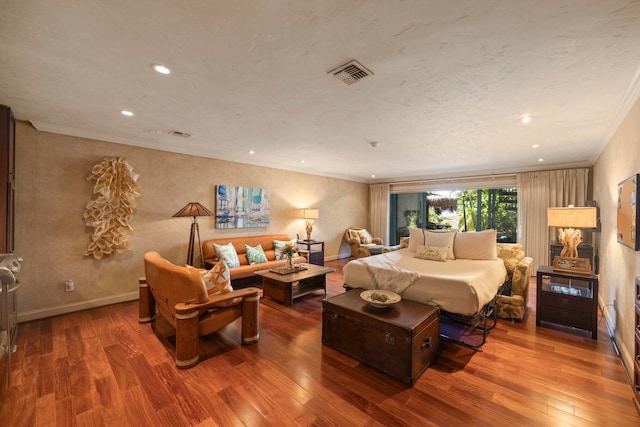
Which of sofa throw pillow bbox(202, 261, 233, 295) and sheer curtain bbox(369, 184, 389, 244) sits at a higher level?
sheer curtain bbox(369, 184, 389, 244)

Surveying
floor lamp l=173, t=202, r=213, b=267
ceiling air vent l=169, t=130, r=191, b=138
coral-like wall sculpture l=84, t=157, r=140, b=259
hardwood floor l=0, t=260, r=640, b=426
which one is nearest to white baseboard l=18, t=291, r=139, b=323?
hardwood floor l=0, t=260, r=640, b=426

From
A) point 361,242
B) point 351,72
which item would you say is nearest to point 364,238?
point 361,242

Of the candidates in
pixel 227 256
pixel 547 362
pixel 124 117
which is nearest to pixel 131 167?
pixel 124 117

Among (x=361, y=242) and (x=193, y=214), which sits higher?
(x=193, y=214)

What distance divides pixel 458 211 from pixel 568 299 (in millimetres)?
4362

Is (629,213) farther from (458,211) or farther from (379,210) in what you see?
(379,210)

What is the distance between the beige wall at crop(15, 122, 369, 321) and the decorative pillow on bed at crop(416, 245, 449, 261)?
330cm

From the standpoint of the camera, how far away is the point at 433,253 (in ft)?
12.6

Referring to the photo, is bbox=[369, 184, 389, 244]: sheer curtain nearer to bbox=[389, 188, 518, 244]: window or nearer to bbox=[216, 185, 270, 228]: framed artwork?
bbox=[389, 188, 518, 244]: window

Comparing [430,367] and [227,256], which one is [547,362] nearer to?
[430,367]

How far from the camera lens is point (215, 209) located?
4836 millimetres

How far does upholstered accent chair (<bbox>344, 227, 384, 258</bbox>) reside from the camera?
6574 millimetres

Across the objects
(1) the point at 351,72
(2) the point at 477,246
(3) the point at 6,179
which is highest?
(1) the point at 351,72

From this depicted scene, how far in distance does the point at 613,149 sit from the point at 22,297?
7.33 m
